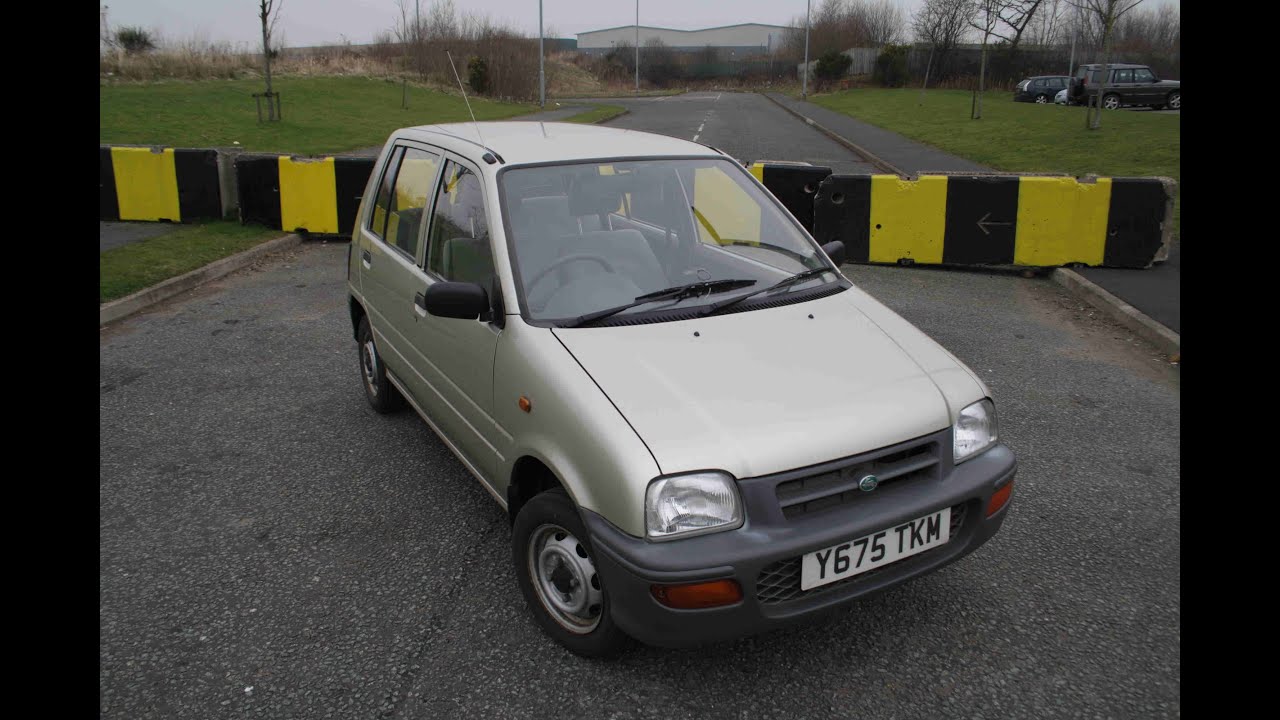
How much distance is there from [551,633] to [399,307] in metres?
2.08

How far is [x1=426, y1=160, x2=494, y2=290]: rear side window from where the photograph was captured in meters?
3.55

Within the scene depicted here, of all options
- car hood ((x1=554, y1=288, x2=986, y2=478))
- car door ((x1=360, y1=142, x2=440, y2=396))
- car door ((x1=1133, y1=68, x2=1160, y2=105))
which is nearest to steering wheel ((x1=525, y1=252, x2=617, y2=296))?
car hood ((x1=554, y1=288, x2=986, y2=478))

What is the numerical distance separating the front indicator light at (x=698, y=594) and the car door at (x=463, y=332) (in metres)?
1.00

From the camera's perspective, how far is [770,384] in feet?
9.41

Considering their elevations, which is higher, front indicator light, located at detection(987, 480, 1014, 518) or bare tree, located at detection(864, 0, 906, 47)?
bare tree, located at detection(864, 0, 906, 47)

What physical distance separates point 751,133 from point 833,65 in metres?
40.4

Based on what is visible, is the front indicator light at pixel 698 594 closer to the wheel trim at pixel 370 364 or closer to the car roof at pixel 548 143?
the car roof at pixel 548 143

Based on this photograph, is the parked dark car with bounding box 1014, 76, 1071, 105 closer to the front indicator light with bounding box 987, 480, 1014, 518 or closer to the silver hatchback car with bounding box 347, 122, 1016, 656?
the silver hatchback car with bounding box 347, 122, 1016, 656

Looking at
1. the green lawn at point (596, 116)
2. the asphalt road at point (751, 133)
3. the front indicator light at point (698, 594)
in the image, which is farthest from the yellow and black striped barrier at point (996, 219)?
the green lawn at point (596, 116)

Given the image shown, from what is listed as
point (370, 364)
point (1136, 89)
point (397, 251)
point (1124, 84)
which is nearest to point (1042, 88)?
point (1124, 84)

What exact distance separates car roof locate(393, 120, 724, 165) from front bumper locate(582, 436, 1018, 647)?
186 cm

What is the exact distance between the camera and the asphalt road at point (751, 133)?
19.7m

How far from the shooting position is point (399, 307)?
4.41m
